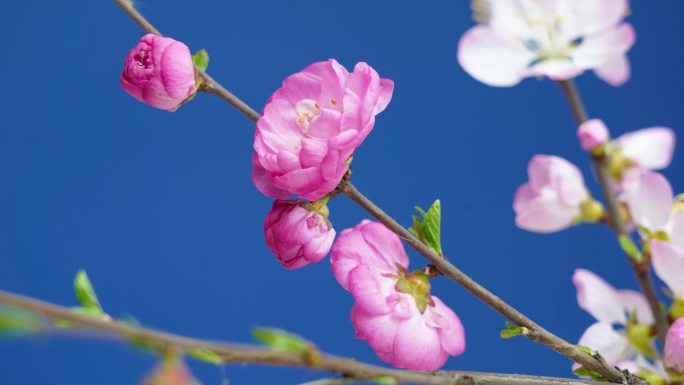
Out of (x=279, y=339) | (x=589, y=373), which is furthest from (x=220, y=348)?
(x=589, y=373)

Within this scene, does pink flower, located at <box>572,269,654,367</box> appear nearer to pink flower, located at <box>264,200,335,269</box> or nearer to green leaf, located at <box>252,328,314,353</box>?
pink flower, located at <box>264,200,335,269</box>

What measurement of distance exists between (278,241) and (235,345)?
16cm

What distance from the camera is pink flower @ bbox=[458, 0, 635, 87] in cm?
26

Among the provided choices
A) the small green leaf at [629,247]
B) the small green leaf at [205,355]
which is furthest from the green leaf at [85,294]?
the small green leaf at [629,247]

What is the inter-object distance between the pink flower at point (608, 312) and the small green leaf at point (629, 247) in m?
0.10

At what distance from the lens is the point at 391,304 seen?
1.10ft

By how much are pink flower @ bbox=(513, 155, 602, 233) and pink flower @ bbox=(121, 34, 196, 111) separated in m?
0.15

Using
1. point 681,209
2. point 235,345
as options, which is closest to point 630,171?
point 681,209

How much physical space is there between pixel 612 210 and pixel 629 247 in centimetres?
2

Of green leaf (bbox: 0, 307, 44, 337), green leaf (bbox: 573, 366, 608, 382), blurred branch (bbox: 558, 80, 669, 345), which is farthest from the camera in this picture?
green leaf (bbox: 573, 366, 608, 382)

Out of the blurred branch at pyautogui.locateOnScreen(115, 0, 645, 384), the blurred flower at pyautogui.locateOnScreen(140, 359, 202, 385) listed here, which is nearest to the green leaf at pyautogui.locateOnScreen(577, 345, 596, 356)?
the blurred branch at pyautogui.locateOnScreen(115, 0, 645, 384)

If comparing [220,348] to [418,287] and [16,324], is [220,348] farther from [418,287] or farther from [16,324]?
[418,287]

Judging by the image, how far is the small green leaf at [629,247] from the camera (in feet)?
0.92

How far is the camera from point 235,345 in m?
0.17
